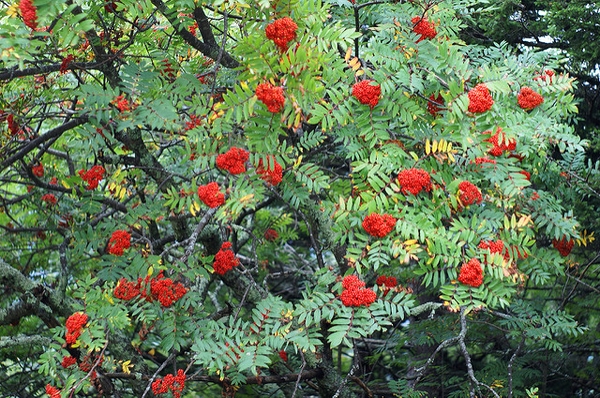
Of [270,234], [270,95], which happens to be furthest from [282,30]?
[270,234]

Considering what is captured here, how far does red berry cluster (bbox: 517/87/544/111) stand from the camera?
398cm

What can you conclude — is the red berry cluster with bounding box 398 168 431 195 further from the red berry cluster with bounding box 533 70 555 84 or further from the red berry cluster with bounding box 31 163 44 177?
the red berry cluster with bounding box 31 163 44 177

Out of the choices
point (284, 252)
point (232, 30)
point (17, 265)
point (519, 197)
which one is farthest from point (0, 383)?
point (519, 197)

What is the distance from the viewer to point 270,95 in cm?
345

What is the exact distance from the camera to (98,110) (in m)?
4.02

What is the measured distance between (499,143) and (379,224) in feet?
2.39

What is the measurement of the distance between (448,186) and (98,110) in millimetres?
1934

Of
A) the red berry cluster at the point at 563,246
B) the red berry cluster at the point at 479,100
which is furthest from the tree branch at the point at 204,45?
the red berry cluster at the point at 563,246

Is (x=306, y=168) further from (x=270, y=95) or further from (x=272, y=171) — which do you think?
(x=270, y=95)

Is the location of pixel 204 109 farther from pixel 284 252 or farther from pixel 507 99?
pixel 284 252

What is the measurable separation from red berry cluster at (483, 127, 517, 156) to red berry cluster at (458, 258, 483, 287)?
2.02 ft

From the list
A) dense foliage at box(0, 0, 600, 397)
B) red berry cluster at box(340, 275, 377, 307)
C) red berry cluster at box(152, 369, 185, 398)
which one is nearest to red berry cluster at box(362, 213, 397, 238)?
dense foliage at box(0, 0, 600, 397)

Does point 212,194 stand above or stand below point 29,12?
below

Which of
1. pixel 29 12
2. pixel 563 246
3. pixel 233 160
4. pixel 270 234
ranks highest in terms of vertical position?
pixel 29 12
